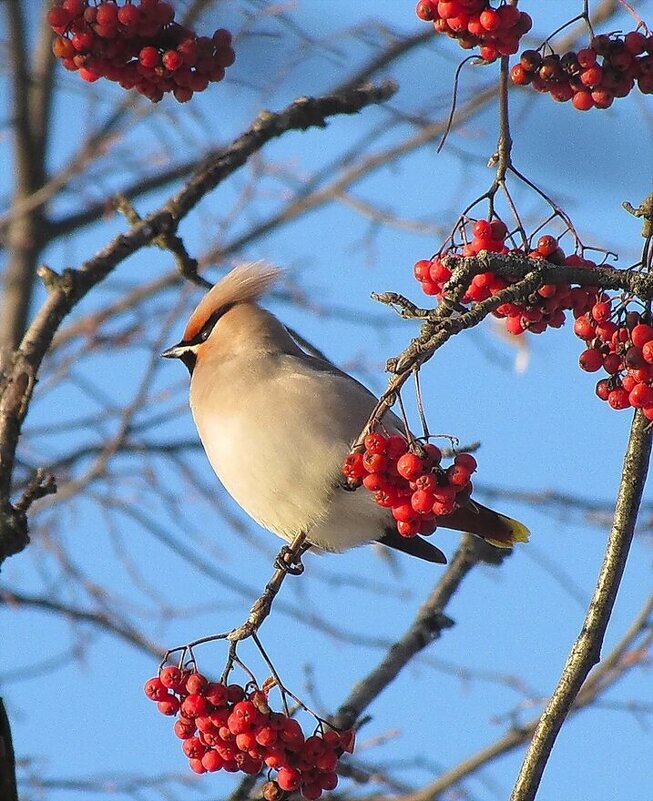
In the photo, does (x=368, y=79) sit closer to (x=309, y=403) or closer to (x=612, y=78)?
(x=309, y=403)

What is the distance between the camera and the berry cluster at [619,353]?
6.71 feet

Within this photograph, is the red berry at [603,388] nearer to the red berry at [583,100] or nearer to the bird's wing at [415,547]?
the red berry at [583,100]

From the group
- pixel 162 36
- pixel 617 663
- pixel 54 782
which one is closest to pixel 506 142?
pixel 162 36

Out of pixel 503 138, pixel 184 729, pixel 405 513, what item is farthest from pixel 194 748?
pixel 503 138

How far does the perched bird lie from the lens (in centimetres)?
317

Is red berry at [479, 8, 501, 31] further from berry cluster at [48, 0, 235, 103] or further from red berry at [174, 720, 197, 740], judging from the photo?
red berry at [174, 720, 197, 740]

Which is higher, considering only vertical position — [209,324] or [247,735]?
[209,324]

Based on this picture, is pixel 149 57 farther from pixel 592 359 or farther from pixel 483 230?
pixel 592 359

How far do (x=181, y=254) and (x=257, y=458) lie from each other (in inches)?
24.2

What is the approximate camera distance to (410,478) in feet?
6.87

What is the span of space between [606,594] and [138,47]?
1.49 meters

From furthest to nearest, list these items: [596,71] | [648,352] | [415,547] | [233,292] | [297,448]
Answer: [233,292], [415,547], [297,448], [596,71], [648,352]

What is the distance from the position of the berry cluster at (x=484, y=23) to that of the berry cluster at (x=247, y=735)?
3.70 feet

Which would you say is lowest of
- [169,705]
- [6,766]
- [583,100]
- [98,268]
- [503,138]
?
[6,766]
